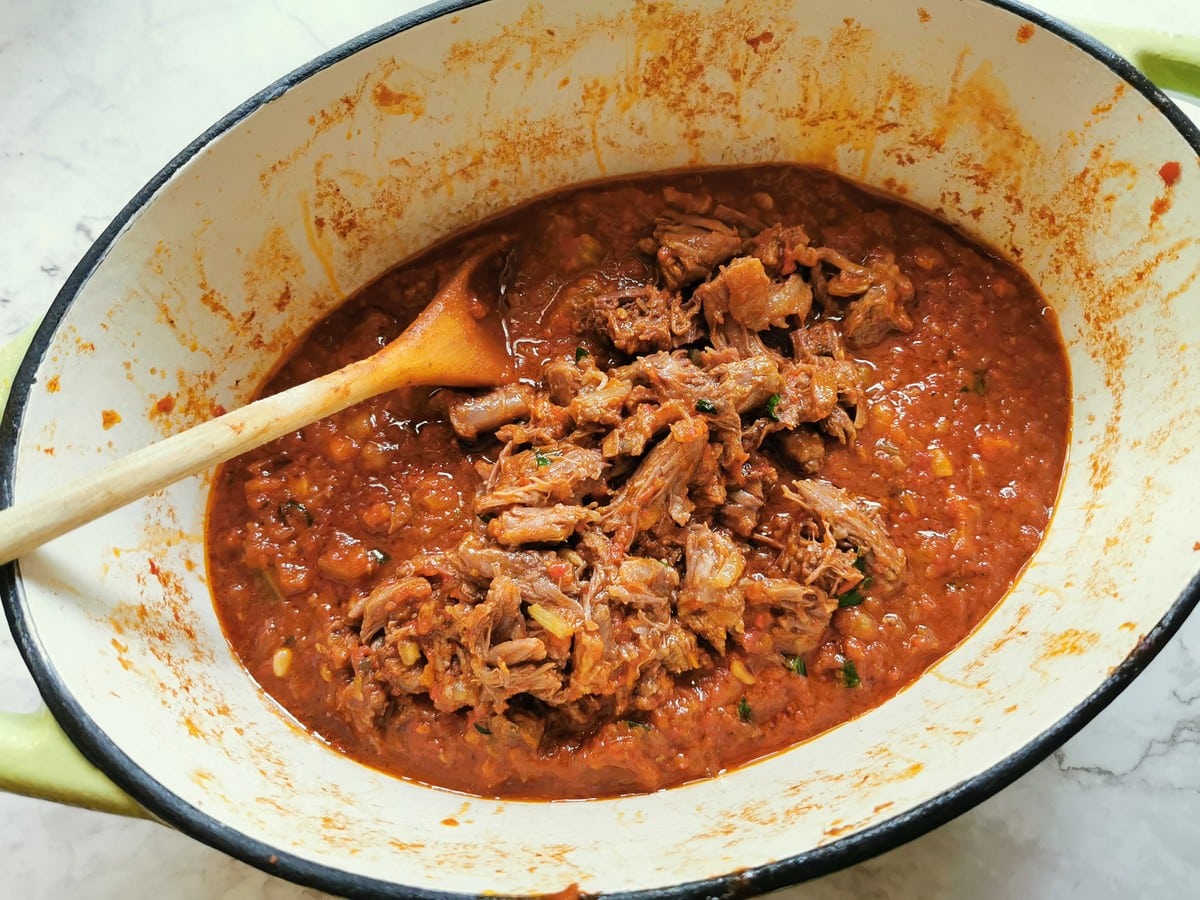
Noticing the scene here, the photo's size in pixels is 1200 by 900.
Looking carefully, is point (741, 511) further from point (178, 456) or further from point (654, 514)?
point (178, 456)

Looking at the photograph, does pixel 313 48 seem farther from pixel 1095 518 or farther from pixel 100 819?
pixel 1095 518

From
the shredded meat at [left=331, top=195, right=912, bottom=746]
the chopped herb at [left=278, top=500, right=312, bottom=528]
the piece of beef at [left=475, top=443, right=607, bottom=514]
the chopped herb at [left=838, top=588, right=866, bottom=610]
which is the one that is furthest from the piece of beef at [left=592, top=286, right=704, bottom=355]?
the chopped herb at [left=278, top=500, right=312, bottom=528]

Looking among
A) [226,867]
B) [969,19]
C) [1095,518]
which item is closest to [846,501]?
[1095,518]

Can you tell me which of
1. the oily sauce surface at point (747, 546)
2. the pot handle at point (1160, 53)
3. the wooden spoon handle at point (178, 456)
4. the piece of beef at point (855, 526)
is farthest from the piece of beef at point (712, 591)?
the pot handle at point (1160, 53)

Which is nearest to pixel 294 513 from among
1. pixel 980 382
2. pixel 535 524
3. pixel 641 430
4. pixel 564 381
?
pixel 535 524

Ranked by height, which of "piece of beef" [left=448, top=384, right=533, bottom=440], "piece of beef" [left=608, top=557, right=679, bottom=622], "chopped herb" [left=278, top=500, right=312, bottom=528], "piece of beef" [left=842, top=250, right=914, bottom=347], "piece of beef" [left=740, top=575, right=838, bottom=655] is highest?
"piece of beef" [left=842, top=250, right=914, bottom=347]

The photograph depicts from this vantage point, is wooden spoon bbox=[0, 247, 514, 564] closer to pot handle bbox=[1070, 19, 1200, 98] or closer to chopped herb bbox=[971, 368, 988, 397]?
chopped herb bbox=[971, 368, 988, 397]
